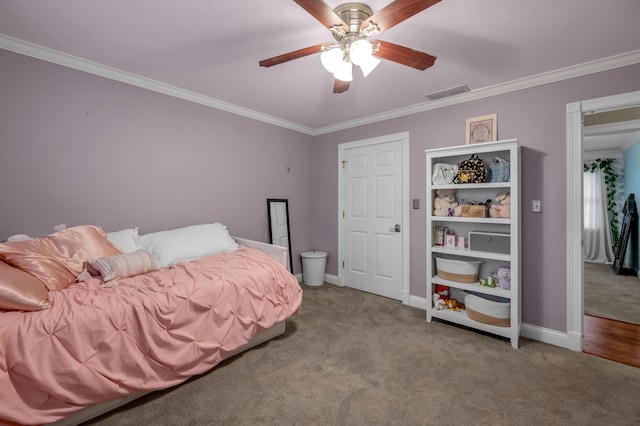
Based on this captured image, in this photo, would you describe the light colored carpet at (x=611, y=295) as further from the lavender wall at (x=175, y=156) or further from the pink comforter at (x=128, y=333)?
the pink comforter at (x=128, y=333)

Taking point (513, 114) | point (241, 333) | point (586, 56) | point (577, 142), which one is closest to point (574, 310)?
point (577, 142)

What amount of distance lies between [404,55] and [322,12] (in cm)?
62

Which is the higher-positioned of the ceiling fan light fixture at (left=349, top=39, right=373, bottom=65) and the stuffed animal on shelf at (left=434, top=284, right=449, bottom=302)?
the ceiling fan light fixture at (left=349, top=39, right=373, bottom=65)

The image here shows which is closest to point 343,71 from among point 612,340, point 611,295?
point 612,340

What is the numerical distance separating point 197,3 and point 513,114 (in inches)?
110

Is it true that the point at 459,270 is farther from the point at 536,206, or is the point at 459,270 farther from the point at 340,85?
the point at 340,85

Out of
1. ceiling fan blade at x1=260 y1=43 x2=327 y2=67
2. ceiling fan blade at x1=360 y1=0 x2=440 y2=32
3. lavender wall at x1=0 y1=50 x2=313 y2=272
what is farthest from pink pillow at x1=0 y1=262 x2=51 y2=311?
ceiling fan blade at x1=360 y1=0 x2=440 y2=32

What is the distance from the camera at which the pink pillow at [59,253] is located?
1.73 m

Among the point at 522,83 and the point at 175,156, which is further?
the point at 175,156

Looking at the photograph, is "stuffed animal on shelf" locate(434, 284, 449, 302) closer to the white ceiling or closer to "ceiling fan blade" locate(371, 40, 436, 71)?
the white ceiling

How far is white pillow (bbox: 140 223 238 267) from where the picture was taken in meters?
2.59

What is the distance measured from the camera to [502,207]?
105 inches

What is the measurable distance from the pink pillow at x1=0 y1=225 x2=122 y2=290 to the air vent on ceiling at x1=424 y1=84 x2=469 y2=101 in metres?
3.26

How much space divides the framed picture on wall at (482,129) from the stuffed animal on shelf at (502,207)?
60 centimetres
